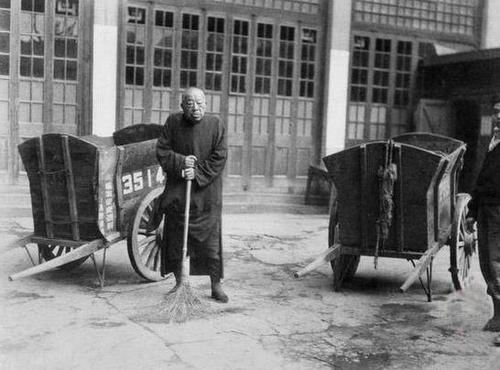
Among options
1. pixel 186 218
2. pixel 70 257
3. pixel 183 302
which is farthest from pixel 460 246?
pixel 70 257

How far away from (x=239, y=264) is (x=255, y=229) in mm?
2388

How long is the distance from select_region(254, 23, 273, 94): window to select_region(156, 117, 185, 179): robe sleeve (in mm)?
6650

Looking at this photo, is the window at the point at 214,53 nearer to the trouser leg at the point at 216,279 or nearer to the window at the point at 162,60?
the window at the point at 162,60

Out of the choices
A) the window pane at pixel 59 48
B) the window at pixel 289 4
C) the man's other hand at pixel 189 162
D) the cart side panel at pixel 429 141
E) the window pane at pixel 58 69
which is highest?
the window at pixel 289 4

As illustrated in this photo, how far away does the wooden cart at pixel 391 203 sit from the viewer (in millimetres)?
5762

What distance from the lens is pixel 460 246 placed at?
664 cm

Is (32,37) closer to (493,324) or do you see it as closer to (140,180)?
(140,180)

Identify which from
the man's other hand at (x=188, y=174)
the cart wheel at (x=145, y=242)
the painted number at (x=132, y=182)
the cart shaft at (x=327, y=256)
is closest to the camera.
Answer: the man's other hand at (x=188, y=174)

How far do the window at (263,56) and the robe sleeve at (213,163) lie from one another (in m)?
6.61

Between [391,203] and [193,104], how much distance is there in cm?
197

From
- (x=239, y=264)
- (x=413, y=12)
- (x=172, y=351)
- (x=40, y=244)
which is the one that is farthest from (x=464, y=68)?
(x=172, y=351)

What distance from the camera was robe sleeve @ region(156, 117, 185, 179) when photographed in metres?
5.64

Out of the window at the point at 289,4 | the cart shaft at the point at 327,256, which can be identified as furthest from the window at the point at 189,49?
the cart shaft at the point at 327,256

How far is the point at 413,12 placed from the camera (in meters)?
13.5
